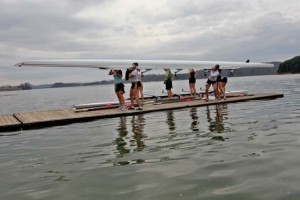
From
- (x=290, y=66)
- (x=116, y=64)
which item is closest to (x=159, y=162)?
(x=116, y=64)

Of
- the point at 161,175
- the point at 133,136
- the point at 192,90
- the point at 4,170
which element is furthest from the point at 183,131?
the point at 192,90

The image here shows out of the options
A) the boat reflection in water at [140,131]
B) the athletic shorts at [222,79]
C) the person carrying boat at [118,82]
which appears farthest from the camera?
the athletic shorts at [222,79]

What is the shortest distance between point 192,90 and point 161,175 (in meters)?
15.8

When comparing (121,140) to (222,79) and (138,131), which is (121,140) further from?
(222,79)

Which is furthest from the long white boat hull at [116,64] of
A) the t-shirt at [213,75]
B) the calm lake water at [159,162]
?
the calm lake water at [159,162]

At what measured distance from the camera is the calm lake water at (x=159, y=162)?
538 cm

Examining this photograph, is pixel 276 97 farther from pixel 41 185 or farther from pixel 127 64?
pixel 41 185

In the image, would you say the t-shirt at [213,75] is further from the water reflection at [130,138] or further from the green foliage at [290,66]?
the green foliage at [290,66]

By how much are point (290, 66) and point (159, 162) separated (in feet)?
461

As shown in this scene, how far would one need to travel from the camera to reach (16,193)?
5656 mm

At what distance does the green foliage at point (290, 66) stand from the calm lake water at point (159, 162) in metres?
132

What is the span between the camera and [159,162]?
695 centimetres

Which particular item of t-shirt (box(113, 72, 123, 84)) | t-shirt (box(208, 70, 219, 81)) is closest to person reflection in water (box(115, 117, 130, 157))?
t-shirt (box(113, 72, 123, 84))

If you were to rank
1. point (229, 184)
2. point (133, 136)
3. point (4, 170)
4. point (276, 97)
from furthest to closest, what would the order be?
1. point (276, 97)
2. point (133, 136)
3. point (4, 170)
4. point (229, 184)
